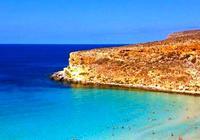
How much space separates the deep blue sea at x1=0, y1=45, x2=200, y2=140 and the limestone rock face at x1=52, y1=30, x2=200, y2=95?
3.71 m

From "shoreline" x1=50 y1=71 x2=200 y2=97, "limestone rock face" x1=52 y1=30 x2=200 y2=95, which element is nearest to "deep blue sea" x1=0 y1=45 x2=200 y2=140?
"shoreline" x1=50 y1=71 x2=200 y2=97

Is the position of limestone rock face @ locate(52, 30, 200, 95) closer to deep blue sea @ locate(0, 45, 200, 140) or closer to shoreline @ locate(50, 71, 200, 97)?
shoreline @ locate(50, 71, 200, 97)

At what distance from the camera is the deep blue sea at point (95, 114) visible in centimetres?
3506

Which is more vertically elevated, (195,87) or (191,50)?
(191,50)

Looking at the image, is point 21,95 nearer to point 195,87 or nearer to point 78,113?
point 78,113

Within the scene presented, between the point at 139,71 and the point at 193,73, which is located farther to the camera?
the point at 139,71

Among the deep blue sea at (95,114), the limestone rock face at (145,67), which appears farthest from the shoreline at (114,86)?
the deep blue sea at (95,114)

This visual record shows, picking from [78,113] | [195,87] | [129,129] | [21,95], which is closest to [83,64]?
[21,95]

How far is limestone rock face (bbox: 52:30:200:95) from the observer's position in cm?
5794

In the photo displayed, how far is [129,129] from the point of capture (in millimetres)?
36219

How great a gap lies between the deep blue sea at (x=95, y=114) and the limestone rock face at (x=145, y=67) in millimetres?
3714

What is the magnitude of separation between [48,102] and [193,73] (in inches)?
699

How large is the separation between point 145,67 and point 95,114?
20.9 metres

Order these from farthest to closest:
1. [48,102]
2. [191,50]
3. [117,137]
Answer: [191,50], [48,102], [117,137]
